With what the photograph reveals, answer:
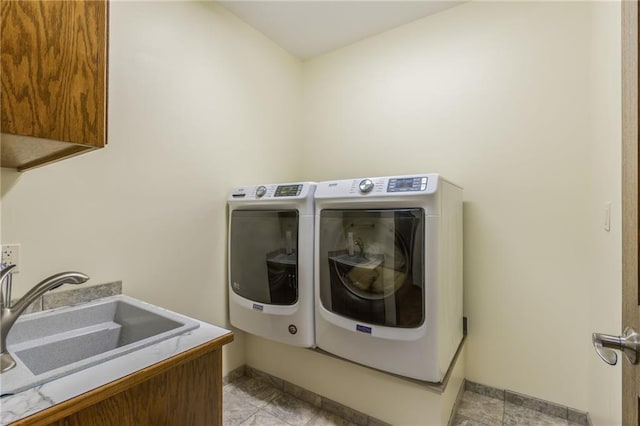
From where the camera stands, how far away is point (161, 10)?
178 cm

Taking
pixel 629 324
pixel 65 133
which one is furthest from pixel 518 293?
pixel 65 133

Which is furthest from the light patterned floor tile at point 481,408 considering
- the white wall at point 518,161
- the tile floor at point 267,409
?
the tile floor at point 267,409

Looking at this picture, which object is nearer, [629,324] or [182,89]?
[629,324]

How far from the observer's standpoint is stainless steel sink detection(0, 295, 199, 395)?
1.14 metres

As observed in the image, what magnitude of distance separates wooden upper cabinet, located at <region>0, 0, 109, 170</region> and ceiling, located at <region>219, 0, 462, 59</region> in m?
1.63

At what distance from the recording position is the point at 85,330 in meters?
1.30

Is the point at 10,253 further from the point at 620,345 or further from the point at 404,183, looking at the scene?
the point at 620,345

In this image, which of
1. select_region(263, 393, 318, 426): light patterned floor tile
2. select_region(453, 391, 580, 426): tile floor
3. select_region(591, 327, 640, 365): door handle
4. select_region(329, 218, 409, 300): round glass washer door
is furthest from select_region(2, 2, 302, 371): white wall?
select_region(591, 327, 640, 365): door handle

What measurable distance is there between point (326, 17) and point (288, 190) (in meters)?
1.38

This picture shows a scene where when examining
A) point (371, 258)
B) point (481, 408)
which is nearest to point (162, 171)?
point (371, 258)

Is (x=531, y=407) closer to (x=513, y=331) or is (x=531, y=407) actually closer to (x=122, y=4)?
(x=513, y=331)

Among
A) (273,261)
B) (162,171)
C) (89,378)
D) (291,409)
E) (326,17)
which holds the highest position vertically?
(326,17)

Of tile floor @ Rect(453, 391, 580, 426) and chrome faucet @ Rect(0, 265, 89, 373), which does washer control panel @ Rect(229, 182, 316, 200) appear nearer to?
chrome faucet @ Rect(0, 265, 89, 373)

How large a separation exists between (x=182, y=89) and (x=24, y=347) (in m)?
1.48
